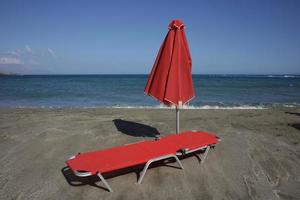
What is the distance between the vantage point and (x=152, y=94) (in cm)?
504

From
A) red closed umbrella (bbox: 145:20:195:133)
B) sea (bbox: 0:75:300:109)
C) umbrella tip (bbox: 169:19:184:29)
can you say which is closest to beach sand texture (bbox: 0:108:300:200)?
red closed umbrella (bbox: 145:20:195:133)

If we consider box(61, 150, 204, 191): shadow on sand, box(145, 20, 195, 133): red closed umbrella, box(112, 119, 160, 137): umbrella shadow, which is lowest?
box(112, 119, 160, 137): umbrella shadow

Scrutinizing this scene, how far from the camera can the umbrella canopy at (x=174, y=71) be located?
481 cm

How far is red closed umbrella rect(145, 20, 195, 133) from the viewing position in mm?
4812

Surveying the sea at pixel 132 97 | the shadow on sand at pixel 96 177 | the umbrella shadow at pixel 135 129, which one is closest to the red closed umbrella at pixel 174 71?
the shadow on sand at pixel 96 177

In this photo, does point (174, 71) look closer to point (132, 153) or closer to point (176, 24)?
point (176, 24)

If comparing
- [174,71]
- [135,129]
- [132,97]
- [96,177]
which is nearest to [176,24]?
[174,71]

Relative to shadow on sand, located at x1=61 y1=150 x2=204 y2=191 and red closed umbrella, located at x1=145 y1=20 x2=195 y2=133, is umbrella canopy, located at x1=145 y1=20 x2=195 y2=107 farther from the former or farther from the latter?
shadow on sand, located at x1=61 y1=150 x2=204 y2=191

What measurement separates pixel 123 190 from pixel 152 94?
80.9 inches

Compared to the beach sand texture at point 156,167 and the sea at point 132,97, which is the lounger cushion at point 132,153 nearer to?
the beach sand texture at point 156,167

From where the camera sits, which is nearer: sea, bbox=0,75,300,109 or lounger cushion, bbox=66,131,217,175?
lounger cushion, bbox=66,131,217,175

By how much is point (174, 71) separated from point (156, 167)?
6.32ft

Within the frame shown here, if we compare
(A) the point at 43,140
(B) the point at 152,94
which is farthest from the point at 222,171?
(A) the point at 43,140

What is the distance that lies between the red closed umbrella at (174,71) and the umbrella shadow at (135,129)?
2.32 meters
